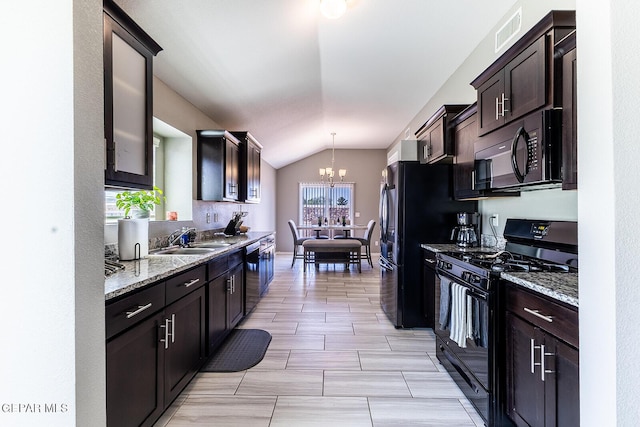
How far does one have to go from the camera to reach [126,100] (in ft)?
6.03

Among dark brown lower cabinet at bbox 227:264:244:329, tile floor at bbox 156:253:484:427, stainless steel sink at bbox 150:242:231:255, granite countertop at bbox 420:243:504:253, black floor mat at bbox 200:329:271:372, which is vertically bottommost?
tile floor at bbox 156:253:484:427

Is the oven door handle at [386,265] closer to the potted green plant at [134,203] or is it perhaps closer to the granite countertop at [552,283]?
the granite countertop at [552,283]

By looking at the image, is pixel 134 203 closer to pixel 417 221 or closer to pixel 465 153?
pixel 417 221

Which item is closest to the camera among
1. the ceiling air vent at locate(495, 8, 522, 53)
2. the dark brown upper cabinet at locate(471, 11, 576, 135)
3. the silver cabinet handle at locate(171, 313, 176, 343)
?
the dark brown upper cabinet at locate(471, 11, 576, 135)

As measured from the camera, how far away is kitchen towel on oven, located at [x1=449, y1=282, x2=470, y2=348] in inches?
80.7

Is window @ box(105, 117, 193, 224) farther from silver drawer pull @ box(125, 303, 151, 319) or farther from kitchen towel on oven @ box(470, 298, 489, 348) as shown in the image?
kitchen towel on oven @ box(470, 298, 489, 348)

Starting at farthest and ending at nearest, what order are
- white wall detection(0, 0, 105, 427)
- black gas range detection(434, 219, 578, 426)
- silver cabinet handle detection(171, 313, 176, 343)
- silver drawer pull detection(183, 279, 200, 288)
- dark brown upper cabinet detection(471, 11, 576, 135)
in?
silver drawer pull detection(183, 279, 200, 288) < silver cabinet handle detection(171, 313, 176, 343) < black gas range detection(434, 219, 578, 426) < dark brown upper cabinet detection(471, 11, 576, 135) < white wall detection(0, 0, 105, 427)

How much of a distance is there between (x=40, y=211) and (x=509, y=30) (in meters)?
3.59

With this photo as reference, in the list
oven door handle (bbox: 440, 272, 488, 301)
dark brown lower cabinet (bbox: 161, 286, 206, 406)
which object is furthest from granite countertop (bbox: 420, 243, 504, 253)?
dark brown lower cabinet (bbox: 161, 286, 206, 406)

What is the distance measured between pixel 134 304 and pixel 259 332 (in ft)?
6.56

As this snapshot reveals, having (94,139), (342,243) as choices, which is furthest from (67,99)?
(342,243)

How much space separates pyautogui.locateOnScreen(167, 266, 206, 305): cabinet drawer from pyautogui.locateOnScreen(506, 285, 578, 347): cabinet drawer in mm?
1915

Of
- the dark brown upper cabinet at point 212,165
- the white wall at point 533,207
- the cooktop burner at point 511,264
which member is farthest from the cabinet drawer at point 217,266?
the white wall at point 533,207

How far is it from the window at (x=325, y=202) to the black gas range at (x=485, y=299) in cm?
695
